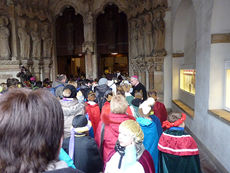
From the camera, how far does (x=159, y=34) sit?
7844 mm

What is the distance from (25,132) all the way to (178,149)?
5.90 feet

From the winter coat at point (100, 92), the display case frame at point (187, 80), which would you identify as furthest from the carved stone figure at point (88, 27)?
the winter coat at point (100, 92)

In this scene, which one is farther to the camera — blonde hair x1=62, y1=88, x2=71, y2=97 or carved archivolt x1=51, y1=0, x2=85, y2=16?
carved archivolt x1=51, y1=0, x2=85, y2=16

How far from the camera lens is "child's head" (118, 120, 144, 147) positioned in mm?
1613

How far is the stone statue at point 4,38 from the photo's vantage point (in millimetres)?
9367

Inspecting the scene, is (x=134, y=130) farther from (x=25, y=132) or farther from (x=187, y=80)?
(x=187, y=80)

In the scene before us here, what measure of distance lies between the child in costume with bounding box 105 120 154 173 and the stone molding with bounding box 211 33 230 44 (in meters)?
3.02

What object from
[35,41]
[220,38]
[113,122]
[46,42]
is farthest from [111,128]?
[46,42]

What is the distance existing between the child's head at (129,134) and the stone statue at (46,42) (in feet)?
36.4

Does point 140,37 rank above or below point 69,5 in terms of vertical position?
below

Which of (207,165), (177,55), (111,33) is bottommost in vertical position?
(207,165)

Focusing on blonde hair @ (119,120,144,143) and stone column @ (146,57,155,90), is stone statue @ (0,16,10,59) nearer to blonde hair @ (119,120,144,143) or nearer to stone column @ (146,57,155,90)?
stone column @ (146,57,155,90)

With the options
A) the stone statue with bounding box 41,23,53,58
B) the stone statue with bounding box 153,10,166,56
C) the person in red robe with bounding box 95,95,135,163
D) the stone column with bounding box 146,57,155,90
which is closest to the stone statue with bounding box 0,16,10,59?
the stone statue with bounding box 41,23,53,58

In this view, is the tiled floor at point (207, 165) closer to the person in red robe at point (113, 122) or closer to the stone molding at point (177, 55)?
the person in red robe at point (113, 122)
